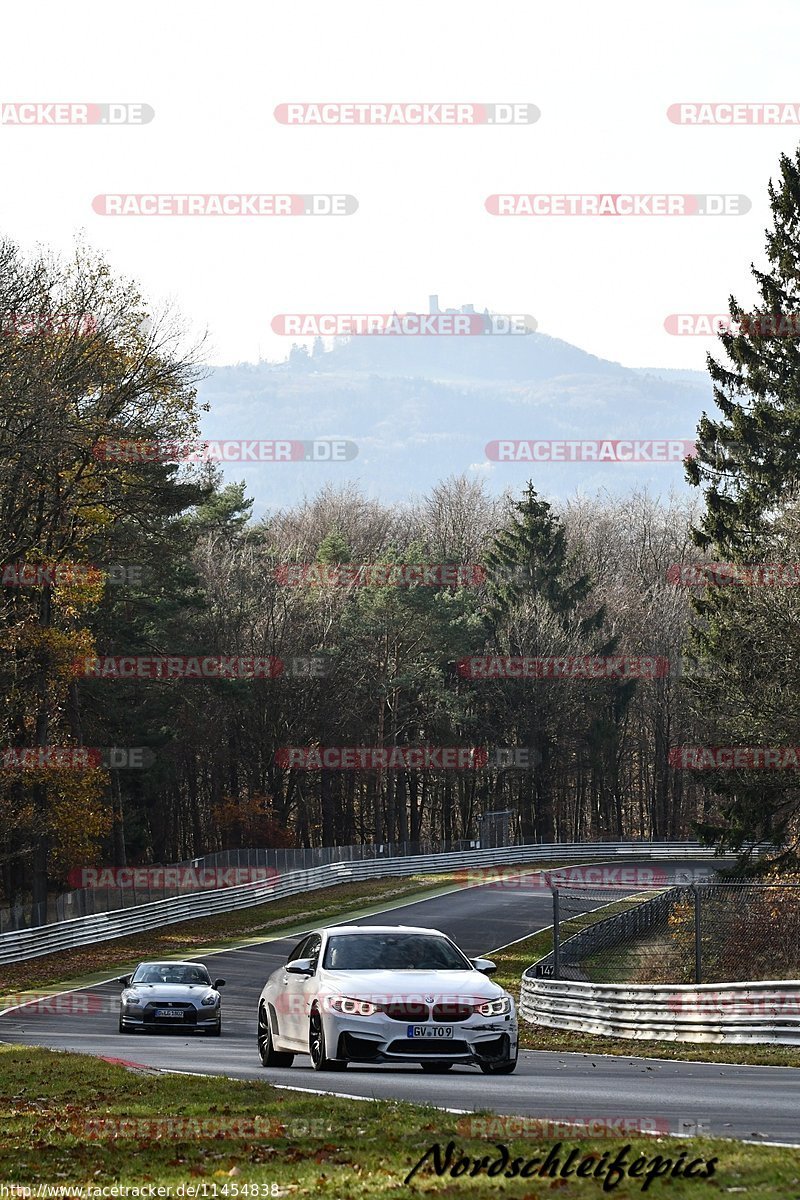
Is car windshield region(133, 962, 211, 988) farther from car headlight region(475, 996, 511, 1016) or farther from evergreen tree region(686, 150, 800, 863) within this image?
evergreen tree region(686, 150, 800, 863)

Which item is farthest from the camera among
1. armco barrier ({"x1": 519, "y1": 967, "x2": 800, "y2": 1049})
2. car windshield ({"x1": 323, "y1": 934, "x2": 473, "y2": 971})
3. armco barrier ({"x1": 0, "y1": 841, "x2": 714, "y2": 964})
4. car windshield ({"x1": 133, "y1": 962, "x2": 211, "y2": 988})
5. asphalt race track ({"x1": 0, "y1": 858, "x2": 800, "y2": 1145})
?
armco barrier ({"x1": 0, "y1": 841, "x2": 714, "y2": 964})

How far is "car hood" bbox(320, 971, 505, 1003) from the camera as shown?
1382cm

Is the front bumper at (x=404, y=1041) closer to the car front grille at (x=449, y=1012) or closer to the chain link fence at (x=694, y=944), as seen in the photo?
the car front grille at (x=449, y=1012)

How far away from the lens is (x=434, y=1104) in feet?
38.3

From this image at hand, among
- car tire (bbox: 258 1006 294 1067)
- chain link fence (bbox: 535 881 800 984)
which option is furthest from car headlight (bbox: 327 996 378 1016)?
chain link fence (bbox: 535 881 800 984)

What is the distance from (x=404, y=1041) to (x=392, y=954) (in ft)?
4.43

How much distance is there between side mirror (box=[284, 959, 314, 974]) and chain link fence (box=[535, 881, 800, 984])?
310 inches

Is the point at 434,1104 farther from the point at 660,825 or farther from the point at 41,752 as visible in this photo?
the point at 660,825

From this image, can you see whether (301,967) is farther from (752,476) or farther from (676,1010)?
(752,476)

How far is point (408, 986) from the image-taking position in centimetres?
1393

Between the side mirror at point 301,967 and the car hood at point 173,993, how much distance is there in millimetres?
9476

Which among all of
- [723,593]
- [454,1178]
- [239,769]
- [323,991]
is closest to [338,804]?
[239,769]

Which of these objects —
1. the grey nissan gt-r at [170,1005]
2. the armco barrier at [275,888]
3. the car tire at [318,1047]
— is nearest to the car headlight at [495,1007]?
the car tire at [318,1047]

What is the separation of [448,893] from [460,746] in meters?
26.0
